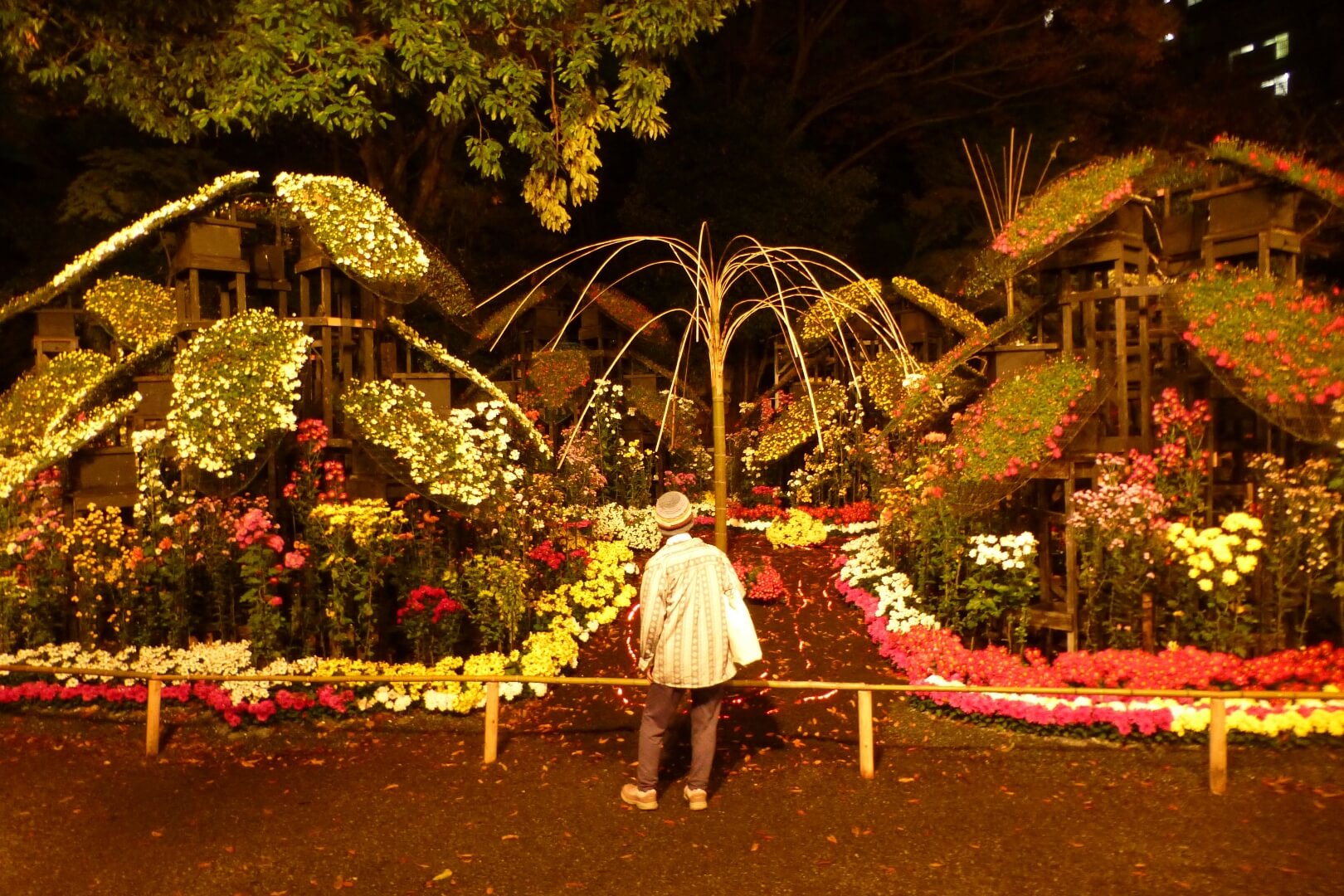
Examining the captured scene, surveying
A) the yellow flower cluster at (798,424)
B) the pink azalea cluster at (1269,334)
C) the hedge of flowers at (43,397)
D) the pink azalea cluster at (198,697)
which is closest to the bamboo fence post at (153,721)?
the pink azalea cluster at (198,697)

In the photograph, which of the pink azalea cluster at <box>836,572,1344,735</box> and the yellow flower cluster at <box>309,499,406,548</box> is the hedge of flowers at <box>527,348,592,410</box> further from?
the pink azalea cluster at <box>836,572,1344,735</box>

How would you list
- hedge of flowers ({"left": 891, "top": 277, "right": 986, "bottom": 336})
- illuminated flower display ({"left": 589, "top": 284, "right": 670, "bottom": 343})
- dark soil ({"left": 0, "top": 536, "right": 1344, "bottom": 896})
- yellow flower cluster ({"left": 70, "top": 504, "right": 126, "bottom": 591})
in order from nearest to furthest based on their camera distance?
1. dark soil ({"left": 0, "top": 536, "right": 1344, "bottom": 896})
2. yellow flower cluster ({"left": 70, "top": 504, "right": 126, "bottom": 591})
3. hedge of flowers ({"left": 891, "top": 277, "right": 986, "bottom": 336})
4. illuminated flower display ({"left": 589, "top": 284, "right": 670, "bottom": 343})

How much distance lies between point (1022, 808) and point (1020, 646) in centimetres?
193

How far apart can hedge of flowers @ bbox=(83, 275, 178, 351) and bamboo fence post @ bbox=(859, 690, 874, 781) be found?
6.09 metres

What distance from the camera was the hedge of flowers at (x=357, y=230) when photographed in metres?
7.21

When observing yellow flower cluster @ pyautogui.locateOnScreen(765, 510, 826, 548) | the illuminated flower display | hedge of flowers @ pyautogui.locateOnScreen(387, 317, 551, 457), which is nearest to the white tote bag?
hedge of flowers @ pyautogui.locateOnScreen(387, 317, 551, 457)

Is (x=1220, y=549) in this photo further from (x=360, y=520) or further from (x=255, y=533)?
(x=255, y=533)

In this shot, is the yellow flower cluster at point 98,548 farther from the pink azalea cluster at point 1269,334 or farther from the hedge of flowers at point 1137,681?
the pink azalea cluster at point 1269,334

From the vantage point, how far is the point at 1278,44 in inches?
1398

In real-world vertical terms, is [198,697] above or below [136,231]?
below

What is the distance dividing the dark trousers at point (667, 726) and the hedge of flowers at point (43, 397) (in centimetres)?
514

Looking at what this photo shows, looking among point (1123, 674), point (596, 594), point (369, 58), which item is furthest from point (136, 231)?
point (1123, 674)

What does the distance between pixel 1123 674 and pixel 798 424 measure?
670 centimetres

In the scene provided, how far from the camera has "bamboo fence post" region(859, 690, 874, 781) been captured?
5.26m
